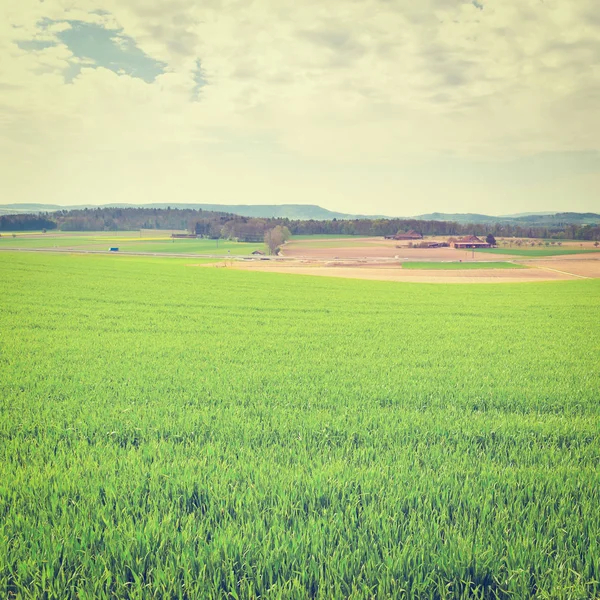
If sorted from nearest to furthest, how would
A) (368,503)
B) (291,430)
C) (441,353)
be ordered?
(368,503)
(291,430)
(441,353)

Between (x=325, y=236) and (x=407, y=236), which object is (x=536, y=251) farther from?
(x=325, y=236)

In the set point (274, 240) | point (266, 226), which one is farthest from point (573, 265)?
point (266, 226)

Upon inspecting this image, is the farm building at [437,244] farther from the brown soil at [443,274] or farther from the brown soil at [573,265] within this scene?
the brown soil at [443,274]

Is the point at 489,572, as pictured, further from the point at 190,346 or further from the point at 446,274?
the point at 446,274

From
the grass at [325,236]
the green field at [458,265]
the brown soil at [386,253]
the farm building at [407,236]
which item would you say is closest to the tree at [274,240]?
the brown soil at [386,253]

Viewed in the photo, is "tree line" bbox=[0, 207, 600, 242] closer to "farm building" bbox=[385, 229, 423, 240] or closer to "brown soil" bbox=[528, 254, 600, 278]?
"farm building" bbox=[385, 229, 423, 240]

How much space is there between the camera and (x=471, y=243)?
10331 cm

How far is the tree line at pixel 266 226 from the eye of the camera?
11006 centimetres

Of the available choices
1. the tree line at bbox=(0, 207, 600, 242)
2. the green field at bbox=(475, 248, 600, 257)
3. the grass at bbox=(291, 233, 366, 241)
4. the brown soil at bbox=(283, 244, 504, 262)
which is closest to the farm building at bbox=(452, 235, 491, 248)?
the green field at bbox=(475, 248, 600, 257)

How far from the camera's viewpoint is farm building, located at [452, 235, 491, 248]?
10275 centimetres

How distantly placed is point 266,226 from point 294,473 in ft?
407

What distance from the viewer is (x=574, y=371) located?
35.2 feet

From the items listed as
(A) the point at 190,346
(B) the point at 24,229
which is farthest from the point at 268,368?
(B) the point at 24,229

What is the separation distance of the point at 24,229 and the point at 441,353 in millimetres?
158396
